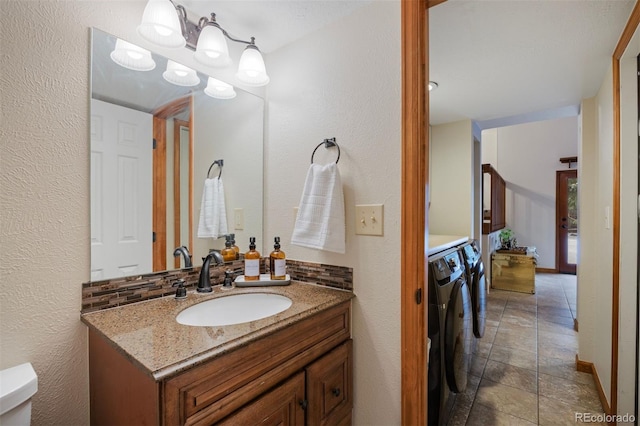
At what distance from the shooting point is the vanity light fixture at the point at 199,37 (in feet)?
3.55

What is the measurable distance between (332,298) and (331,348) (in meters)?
0.19

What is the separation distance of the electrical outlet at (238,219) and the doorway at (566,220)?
6219 millimetres

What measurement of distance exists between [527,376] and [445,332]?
4.10 ft

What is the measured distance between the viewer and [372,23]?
4.15 feet

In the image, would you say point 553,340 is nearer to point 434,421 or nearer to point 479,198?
point 479,198

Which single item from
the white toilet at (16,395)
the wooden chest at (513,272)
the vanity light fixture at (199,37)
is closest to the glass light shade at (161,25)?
the vanity light fixture at (199,37)

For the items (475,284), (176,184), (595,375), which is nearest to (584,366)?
(595,375)

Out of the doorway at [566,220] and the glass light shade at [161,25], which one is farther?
the doorway at [566,220]

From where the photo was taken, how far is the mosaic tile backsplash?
1.04 m

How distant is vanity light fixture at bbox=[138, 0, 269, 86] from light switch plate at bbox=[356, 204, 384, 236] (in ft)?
2.63

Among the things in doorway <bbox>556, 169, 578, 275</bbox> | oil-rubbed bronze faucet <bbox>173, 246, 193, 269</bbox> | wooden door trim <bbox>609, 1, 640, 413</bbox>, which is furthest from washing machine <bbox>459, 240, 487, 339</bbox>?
doorway <bbox>556, 169, 578, 275</bbox>

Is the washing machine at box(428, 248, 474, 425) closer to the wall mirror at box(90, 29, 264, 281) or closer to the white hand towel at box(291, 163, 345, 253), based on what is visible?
the white hand towel at box(291, 163, 345, 253)

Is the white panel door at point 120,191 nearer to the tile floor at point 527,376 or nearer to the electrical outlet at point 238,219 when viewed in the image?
the electrical outlet at point 238,219

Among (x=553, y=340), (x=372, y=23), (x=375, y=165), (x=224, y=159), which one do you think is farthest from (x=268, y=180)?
(x=553, y=340)
